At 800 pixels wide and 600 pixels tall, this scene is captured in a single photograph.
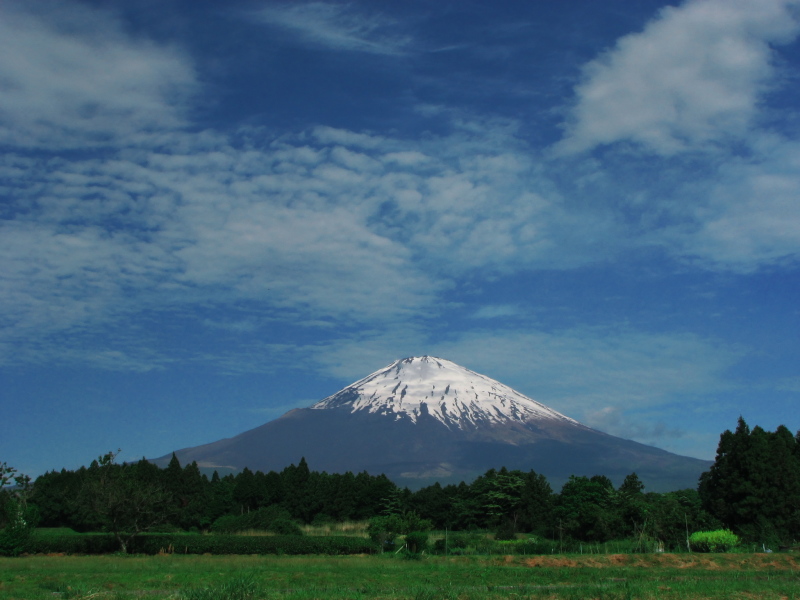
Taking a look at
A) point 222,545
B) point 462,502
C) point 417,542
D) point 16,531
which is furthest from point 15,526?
point 462,502

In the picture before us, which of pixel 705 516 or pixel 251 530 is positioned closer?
pixel 705 516

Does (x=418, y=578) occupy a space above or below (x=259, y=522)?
below

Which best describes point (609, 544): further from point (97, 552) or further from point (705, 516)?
point (97, 552)

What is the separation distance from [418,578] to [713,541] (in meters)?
18.1

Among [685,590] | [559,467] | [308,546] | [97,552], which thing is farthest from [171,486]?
[559,467]

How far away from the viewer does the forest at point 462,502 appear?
35531 millimetres

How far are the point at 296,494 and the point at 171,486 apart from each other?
35.7ft

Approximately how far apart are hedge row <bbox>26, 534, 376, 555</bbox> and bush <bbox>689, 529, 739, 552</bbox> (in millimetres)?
15765

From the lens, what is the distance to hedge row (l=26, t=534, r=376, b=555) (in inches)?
1353

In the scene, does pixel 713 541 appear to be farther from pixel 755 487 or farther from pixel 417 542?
pixel 417 542

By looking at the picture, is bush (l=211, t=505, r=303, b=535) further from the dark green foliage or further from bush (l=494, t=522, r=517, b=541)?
the dark green foliage

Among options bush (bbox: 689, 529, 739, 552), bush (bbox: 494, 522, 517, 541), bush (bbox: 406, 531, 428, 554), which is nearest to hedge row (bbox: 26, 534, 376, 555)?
Result: bush (bbox: 406, 531, 428, 554)

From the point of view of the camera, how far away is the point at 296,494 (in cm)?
6097

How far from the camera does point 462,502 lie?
5550cm
